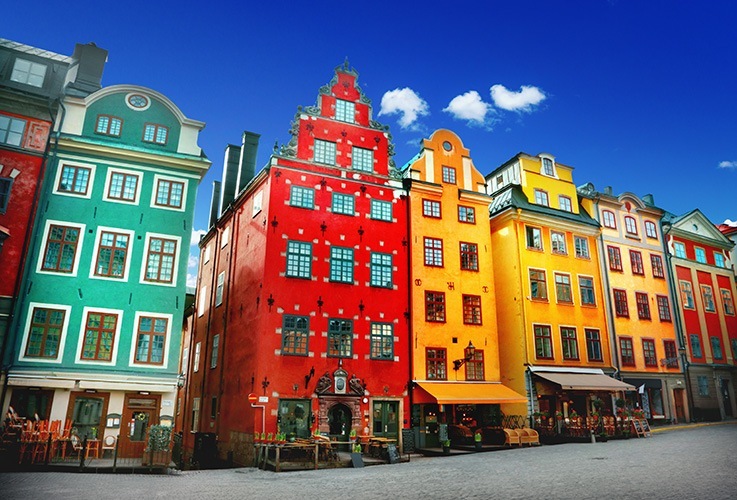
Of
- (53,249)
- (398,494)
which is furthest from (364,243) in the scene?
(398,494)

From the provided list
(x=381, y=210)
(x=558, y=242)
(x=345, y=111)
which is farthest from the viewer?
(x=558, y=242)

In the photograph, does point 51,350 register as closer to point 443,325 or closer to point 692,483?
point 443,325

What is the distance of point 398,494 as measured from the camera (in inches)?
536

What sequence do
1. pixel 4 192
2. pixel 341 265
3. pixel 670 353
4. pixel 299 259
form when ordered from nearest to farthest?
pixel 4 192 → pixel 299 259 → pixel 341 265 → pixel 670 353

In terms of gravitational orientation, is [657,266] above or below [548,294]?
above

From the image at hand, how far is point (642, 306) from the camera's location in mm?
36469

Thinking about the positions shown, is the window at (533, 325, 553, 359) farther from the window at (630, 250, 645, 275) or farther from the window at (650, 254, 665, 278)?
the window at (650, 254, 665, 278)

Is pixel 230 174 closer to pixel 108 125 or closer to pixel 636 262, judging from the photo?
pixel 108 125

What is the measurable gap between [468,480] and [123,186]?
19.5 metres

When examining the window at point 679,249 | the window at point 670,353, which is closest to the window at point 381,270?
the window at point 670,353

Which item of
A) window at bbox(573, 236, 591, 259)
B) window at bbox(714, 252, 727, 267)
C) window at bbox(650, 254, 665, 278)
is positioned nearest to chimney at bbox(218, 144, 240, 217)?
window at bbox(573, 236, 591, 259)

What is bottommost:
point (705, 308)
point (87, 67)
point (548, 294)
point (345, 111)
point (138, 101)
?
point (548, 294)

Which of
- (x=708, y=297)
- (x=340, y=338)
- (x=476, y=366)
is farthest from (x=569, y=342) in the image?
(x=708, y=297)

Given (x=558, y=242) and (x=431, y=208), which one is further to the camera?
(x=558, y=242)
